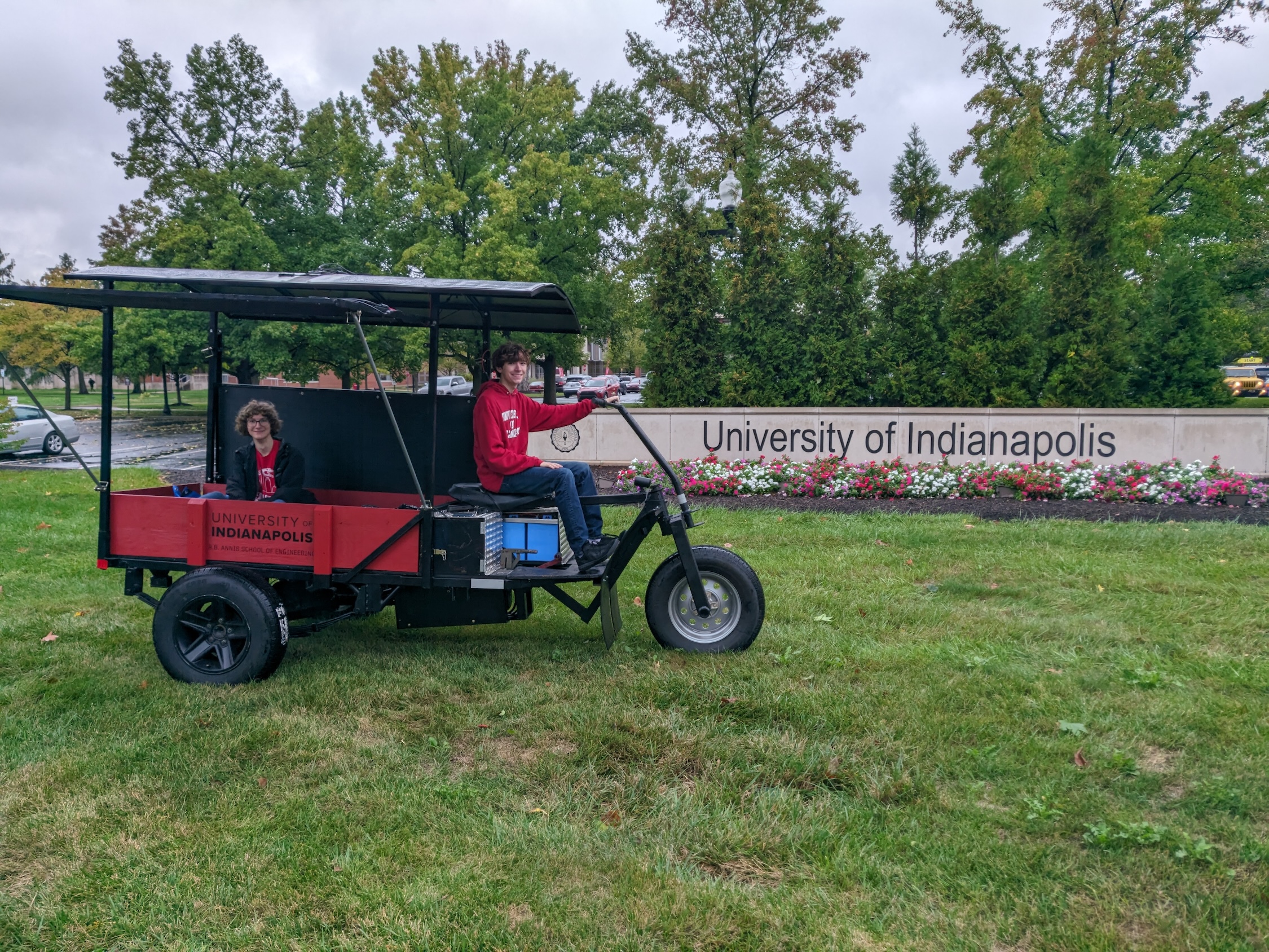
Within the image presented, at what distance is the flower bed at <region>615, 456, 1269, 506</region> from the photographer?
10.5 meters

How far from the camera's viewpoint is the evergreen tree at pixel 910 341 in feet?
50.1

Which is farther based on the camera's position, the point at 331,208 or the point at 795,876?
the point at 331,208

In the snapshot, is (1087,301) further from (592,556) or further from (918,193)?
(592,556)

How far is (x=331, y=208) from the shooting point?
33250mm

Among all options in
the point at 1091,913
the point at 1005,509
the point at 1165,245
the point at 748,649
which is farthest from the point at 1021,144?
the point at 1091,913

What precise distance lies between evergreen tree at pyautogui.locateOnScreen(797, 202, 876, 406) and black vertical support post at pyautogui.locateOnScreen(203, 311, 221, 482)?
11.2 m

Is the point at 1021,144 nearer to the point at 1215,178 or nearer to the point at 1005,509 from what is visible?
→ the point at 1215,178

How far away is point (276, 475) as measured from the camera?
546 centimetres

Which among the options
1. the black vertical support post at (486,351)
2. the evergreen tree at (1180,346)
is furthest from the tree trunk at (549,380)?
the evergreen tree at (1180,346)

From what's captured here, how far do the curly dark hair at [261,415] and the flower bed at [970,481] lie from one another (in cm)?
507

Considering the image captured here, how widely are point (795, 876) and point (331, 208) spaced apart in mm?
34404

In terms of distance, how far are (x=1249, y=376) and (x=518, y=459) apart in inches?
2110

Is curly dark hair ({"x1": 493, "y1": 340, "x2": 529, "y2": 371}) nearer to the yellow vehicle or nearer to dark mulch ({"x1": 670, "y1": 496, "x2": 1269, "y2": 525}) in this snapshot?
dark mulch ({"x1": 670, "y1": 496, "x2": 1269, "y2": 525})

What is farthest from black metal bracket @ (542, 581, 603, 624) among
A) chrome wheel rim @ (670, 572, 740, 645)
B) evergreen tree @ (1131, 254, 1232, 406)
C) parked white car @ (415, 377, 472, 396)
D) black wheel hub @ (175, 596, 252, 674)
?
parked white car @ (415, 377, 472, 396)
